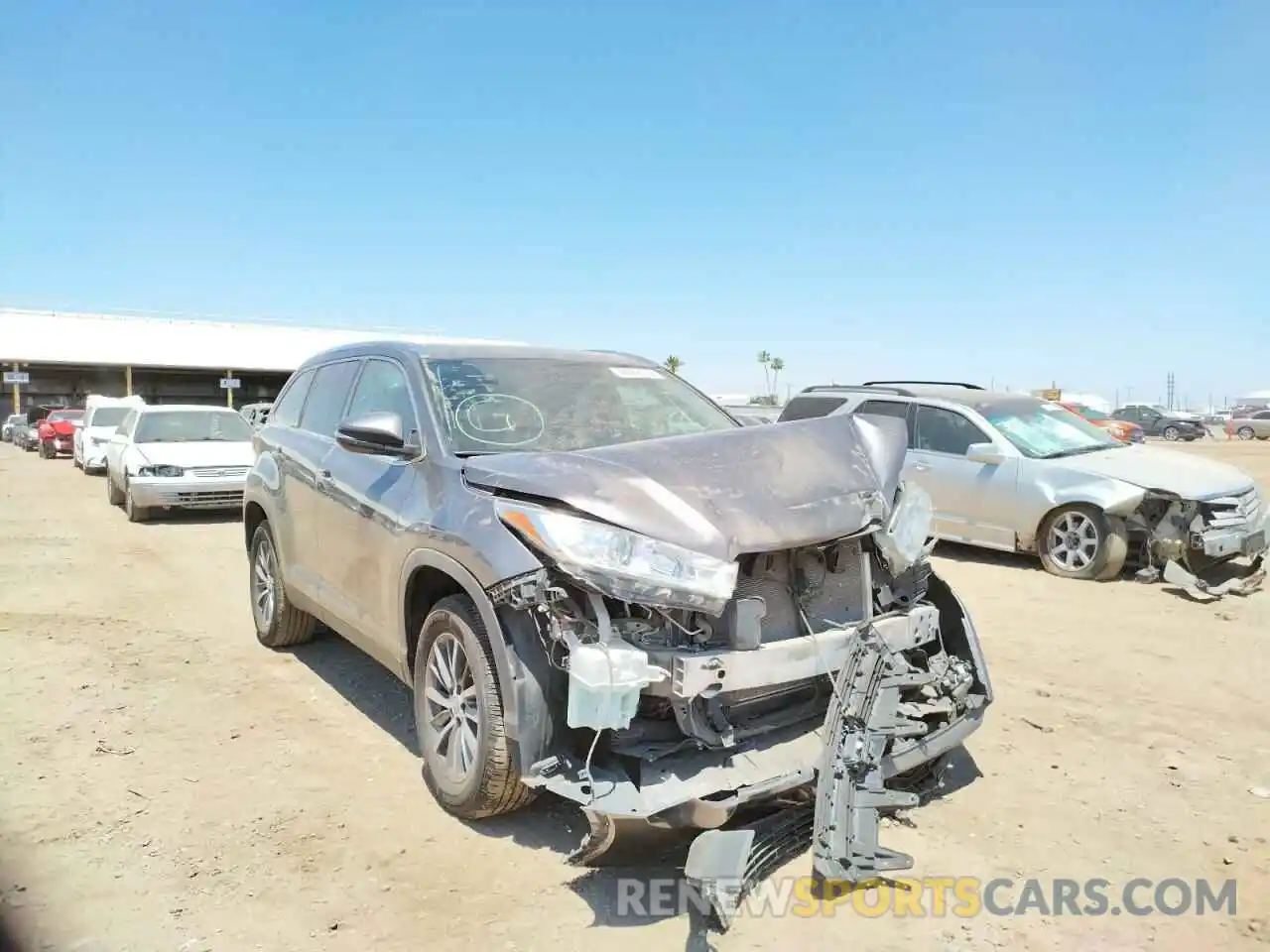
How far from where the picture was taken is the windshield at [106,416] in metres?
20.7

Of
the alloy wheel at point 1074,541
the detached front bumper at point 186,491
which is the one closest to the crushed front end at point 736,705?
the alloy wheel at point 1074,541

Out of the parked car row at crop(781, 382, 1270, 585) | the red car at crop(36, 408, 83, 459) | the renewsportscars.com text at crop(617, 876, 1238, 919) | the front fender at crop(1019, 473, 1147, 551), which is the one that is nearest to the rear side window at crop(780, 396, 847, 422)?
the parked car row at crop(781, 382, 1270, 585)

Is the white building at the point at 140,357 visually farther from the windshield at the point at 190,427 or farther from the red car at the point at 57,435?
the windshield at the point at 190,427

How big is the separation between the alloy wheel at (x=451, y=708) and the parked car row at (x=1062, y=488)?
5.06 m

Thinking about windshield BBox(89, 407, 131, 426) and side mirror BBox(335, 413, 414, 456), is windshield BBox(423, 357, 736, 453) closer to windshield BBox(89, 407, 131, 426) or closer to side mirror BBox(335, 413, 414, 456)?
side mirror BBox(335, 413, 414, 456)

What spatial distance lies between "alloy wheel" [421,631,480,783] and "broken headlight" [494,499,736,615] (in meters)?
0.72

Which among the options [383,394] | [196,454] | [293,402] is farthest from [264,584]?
[196,454]

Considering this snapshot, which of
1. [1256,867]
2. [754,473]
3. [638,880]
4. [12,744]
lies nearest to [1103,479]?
[1256,867]

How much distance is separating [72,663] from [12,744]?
1.39 m

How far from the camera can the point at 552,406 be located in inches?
168

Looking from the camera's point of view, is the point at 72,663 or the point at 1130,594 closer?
the point at 72,663

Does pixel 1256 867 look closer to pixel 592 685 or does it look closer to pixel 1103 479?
pixel 592 685

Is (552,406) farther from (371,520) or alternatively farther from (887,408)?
(887,408)

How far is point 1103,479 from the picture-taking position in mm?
7801
